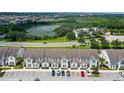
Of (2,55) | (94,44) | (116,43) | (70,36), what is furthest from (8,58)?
(116,43)

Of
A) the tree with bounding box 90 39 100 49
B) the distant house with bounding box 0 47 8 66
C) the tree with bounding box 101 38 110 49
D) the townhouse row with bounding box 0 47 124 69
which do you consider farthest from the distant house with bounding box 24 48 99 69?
the tree with bounding box 101 38 110 49

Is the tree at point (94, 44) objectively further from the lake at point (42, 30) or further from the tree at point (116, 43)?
the lake at point (42, 30)

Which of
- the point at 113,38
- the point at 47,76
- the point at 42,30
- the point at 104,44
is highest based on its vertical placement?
the point at 42,30

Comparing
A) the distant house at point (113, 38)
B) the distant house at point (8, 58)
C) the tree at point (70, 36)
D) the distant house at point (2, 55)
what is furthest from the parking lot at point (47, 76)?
the distant house at point (113, 38)

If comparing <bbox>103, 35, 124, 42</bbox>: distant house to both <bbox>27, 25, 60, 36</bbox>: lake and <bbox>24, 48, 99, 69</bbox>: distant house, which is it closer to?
<bbox>24, 48, 99, 69</bbox>: distant house

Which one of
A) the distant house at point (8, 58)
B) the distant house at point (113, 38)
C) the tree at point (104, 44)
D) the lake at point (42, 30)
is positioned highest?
the lake at point (42, 30)

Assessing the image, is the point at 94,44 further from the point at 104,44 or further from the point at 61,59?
the point at 61,59

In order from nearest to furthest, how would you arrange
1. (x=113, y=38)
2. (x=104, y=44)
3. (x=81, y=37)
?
(x=81, y=37)
(x=104, y=44)
(x=113, y=38)
